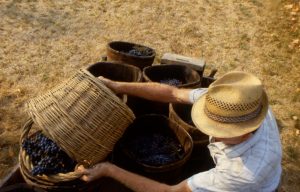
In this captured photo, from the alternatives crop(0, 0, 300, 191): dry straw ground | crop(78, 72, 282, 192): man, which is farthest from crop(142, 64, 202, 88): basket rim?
crop(0, 0, 300, 191): dry straw ground

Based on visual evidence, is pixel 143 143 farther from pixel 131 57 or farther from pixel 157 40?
pixel 157 40

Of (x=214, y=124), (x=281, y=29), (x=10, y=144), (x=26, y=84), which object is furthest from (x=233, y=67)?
(x=214, y=124)

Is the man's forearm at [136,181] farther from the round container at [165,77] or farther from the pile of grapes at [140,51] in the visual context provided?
the pile of grapes at [140,51]

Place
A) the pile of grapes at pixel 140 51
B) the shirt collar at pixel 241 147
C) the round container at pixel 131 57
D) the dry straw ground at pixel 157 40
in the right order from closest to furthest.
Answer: the shirt collar at pixel 241 147 → the round container at pixel 131 57 → the pile of grapes at pixel 140 51 → the dry straw ground at pixel 157 40

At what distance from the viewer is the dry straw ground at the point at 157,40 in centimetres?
620

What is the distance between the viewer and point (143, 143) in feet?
13.7

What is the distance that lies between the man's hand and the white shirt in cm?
75

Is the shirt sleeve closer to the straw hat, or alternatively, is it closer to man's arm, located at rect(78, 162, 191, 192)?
the straw hat

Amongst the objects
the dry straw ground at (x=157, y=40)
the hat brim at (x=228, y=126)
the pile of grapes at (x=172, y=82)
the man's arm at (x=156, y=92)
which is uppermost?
the hat brim at (x=228, y=126)

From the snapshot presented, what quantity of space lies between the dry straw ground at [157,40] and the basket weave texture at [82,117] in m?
2.09

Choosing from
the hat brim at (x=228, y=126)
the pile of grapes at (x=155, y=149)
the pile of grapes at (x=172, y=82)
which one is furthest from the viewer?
the pile of grapes at (x=172, y=82)

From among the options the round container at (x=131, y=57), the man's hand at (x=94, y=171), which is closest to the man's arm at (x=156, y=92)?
the man's hand at (x=94, y=171)

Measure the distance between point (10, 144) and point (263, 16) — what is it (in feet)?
20.9

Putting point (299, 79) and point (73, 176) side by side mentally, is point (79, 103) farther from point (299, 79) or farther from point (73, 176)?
point (299, 79)
